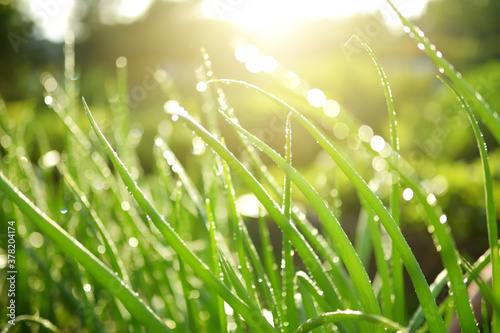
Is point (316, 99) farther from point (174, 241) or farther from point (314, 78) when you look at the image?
point (314, 78)

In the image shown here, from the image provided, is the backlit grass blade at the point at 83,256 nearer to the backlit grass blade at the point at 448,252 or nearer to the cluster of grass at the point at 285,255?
the cluster of grass at the point at 285,255

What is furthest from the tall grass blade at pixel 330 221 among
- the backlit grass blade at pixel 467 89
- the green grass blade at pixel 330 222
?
the backlit grass blade at pixel 467 89

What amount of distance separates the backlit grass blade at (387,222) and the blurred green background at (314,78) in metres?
0.06

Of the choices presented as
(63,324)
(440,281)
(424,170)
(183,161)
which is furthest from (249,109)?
(440,281)

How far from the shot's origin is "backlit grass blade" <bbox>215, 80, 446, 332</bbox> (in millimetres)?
311

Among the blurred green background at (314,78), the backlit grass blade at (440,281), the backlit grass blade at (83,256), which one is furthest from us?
the blurred green background at (314,78)

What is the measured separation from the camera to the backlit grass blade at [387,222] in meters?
0.31

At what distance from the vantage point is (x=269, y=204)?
0.32 meters

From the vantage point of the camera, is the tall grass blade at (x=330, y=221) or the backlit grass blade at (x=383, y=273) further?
the backlit grass blade at (x=383, y=273)

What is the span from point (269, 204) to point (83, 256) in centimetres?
12

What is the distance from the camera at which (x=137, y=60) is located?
12.8 meters

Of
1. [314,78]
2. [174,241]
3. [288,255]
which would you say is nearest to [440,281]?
[288,255]

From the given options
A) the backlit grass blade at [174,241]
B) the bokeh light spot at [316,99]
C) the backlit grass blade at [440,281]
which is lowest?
the backlit grass blade at [440,281]

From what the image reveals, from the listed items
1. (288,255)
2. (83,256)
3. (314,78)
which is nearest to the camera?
(83,256)
